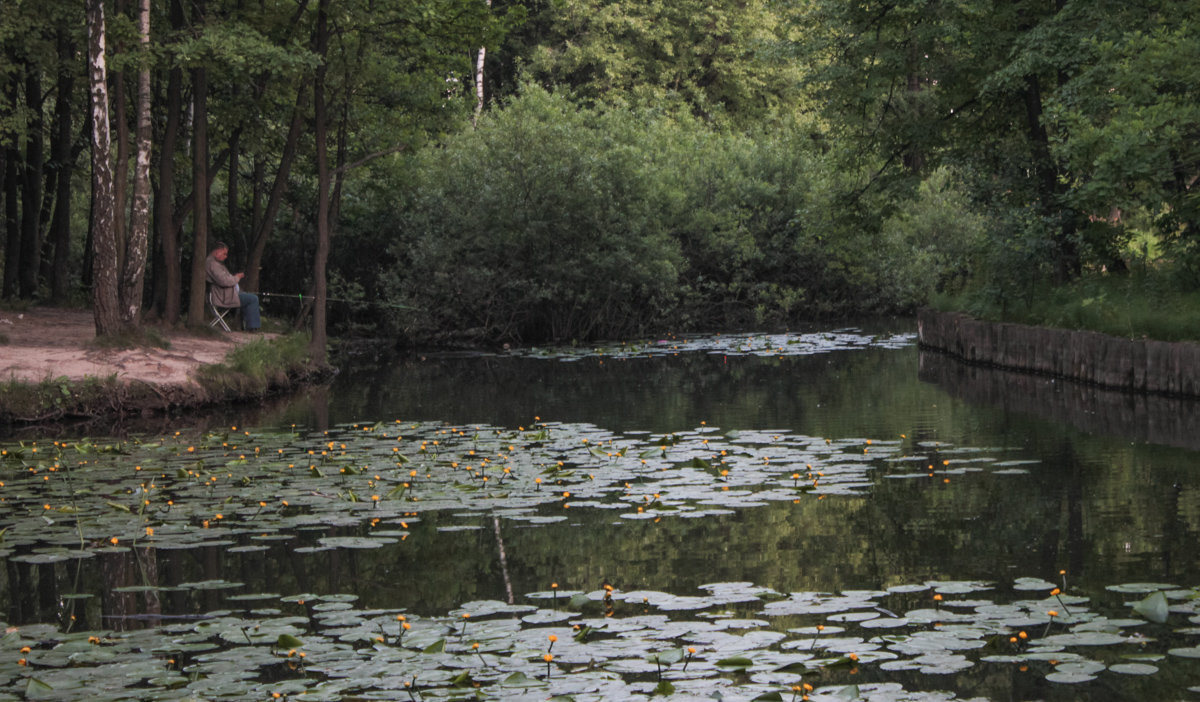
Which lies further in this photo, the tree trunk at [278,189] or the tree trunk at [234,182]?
the tree trunk at [234,182]

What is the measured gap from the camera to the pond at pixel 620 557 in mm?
5652

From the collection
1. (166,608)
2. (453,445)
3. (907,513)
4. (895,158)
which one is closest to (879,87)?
(895,158)

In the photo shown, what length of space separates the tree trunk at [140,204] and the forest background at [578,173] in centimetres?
5

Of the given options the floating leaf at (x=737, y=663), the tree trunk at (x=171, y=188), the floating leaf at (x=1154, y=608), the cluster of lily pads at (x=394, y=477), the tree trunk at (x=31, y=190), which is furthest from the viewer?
the tree trunk at (x=31, y=190)

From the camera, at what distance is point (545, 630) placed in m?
6.43

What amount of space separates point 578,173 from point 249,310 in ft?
29.5

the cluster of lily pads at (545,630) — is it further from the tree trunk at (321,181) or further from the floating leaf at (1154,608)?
the tree trunk at (321,181)

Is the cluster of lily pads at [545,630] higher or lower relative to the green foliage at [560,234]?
lower

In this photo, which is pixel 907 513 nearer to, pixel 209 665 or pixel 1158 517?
pixel 1158 517

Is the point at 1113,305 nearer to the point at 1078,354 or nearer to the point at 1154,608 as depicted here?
the point at 1078,354

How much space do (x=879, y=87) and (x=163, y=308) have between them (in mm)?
13769

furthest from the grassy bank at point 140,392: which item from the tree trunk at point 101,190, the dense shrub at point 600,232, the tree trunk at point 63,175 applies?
the dense shrub at point 600,232

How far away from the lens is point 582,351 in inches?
1143

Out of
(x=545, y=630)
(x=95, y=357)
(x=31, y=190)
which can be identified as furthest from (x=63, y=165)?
(x=545, y=630)
